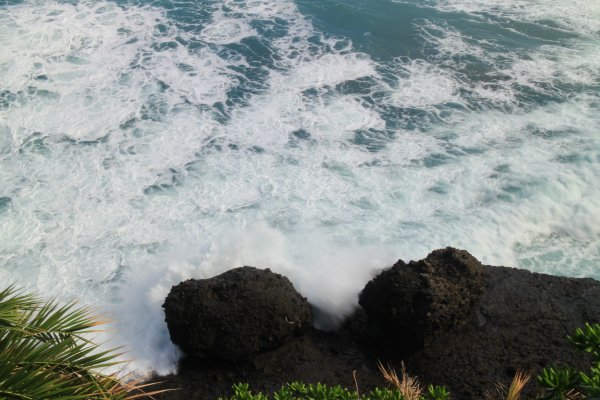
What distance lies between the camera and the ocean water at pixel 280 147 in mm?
11430

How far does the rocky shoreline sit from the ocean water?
2.19 ft

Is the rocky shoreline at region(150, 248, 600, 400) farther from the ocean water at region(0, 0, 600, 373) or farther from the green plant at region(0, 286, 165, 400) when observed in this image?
the green plant at region(0, 286, 165, 400)

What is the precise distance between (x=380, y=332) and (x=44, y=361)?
18.2ft

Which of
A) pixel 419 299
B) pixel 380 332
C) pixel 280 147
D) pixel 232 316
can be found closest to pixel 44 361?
pixel 232 316

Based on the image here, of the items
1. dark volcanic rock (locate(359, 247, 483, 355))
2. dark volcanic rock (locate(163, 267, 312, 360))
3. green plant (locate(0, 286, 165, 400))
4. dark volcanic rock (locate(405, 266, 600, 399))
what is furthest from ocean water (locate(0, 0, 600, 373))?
green plant (locate(0, 286, 165, 400))

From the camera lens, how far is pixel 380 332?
364 inches

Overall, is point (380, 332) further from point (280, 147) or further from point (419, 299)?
point (280, 147)

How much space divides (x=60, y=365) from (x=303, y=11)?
19903 millimetres

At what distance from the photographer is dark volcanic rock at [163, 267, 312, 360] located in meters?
8.84

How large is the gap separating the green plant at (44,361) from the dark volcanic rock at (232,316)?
301 cm

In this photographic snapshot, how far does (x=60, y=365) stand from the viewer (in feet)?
17.1

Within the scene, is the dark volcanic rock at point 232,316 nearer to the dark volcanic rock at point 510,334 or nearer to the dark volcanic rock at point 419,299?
the dark volcanic rock at point 419,299

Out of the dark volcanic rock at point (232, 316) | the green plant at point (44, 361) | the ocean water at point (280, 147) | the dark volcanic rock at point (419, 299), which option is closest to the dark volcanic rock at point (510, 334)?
the dark volcanic rock at point (419, 299)

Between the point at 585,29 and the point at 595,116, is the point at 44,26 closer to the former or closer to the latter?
the point at 595,116
